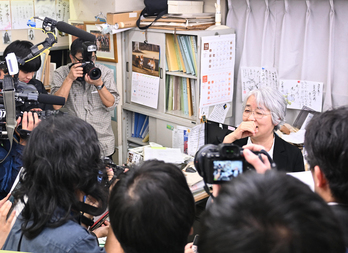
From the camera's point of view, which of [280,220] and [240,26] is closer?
[280,220]

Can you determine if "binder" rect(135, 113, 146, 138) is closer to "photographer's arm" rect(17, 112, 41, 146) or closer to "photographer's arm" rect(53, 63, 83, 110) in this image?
"photographer's arm" rect(53, 63, 83, 110)

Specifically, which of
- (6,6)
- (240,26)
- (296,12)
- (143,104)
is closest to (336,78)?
(296,12)

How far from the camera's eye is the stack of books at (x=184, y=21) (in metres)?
2.84

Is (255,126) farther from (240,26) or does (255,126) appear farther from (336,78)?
(240,26)

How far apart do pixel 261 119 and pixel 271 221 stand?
148 centimetres

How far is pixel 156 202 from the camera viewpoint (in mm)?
795

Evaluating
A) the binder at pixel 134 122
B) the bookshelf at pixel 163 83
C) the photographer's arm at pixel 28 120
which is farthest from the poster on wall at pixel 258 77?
the photographer's arm at pixel 28 120

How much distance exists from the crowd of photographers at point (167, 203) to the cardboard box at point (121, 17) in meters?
2.09

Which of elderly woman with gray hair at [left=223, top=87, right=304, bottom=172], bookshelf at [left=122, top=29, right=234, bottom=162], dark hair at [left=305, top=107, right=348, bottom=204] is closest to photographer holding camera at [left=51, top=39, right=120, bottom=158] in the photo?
bookshelf at [left=122, top=29, right=234, bottom=162]

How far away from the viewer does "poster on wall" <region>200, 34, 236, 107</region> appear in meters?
2.81

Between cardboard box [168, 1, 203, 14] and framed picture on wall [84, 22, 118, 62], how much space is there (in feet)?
2.17

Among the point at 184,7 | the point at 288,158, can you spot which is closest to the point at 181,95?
the point at 184,7

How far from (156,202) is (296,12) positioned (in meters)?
2.39

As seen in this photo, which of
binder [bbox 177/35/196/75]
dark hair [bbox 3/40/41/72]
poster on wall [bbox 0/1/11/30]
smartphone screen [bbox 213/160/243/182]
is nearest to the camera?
smartphone screen [bbox 213/160/243/182]
